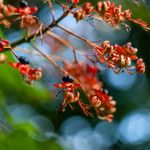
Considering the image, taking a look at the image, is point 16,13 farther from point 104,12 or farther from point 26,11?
point 104,12

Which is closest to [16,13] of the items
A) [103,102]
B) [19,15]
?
[19,15]

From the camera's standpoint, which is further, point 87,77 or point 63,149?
point 63,149

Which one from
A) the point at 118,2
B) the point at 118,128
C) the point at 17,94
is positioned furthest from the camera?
the point at 118,128

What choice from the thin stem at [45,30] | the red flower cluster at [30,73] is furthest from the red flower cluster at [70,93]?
the thin stem at [45,30]

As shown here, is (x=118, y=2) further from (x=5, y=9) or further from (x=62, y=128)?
(x=62, y=128)

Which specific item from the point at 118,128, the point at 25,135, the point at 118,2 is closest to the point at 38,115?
the point at 118,128

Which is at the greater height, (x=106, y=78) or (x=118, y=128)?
(x=106, y=78)

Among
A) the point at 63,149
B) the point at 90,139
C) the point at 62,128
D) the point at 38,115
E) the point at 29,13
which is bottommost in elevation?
the point at 90,139
